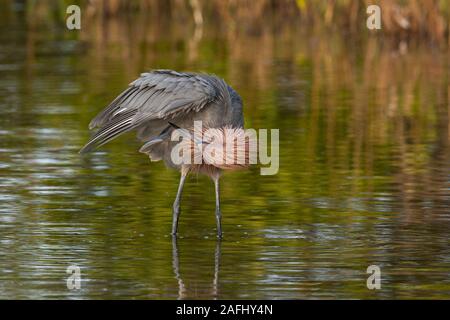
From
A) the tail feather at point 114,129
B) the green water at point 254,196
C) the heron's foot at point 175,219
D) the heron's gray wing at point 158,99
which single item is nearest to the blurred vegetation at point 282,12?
the green water at point 254,196

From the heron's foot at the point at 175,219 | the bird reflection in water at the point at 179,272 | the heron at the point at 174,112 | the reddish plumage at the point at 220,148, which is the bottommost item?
the bird reflection in water at the point at 179,272

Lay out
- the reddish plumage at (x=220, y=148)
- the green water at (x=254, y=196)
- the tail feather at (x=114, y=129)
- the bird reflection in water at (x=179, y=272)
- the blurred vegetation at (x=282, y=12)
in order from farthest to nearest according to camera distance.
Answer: the blurred vegetation at (x=282, y=12) < the tail feather at (x=114, y=129) < the reddish plumage at (x=220, y=148) < the green water at (x=254, y=196) < the bird reflection in water at (x=179, y=272)

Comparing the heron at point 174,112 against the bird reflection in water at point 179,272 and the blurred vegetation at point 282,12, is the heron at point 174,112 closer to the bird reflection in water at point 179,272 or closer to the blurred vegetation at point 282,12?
the bird reflection in water at point 179,272

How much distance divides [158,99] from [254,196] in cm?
192

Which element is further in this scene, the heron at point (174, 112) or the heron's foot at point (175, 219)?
the heron's foot at point (175, 219)

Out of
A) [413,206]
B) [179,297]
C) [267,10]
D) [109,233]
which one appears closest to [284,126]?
[413,206]

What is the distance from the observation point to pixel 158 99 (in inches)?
417

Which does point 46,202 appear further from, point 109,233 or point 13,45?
point 13,45

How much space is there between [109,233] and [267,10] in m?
22.4

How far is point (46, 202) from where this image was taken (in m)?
11.9

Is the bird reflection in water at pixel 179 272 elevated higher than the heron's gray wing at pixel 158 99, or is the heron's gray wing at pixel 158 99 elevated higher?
the heron's gray wing at pixel 158 99

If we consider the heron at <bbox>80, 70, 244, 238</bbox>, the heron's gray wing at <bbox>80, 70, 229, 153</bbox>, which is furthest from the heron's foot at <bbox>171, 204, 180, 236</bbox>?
the heron's gray wing at <bbox>80, 70, 229, 153</bbox>

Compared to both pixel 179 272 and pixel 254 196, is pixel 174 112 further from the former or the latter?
pixel 254 196

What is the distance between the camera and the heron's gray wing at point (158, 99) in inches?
408
